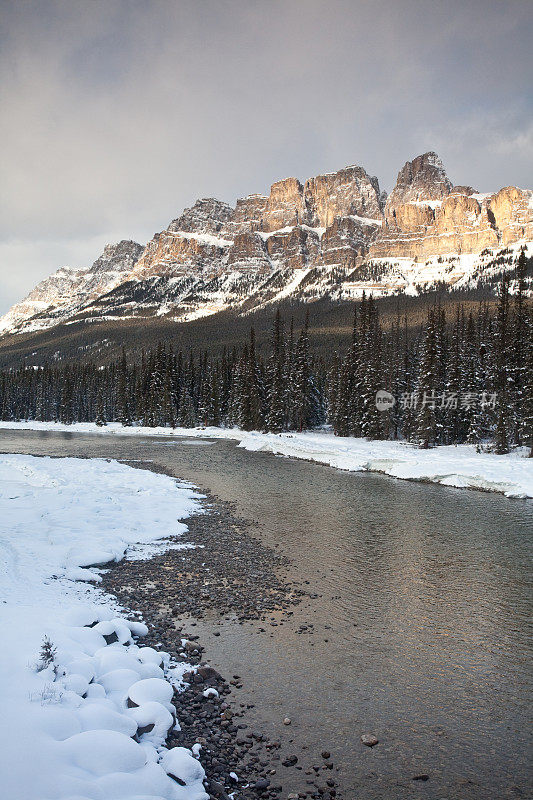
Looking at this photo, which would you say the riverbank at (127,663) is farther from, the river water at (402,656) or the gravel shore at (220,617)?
the river water at (402,656)

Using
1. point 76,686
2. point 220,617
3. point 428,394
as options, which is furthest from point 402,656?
point 428,394

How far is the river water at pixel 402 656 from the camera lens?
591cm

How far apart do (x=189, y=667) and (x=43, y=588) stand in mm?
4136

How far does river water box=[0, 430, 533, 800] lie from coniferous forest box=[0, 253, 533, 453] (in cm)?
2943

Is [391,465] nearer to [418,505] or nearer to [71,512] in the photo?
[418,505]

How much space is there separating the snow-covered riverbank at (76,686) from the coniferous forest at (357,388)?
38127mm

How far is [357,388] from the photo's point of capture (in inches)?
2408

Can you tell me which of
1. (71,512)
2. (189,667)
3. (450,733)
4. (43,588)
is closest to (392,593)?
(450,733)

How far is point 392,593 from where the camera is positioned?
11234 mm

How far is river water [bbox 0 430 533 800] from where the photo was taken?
5914 mm

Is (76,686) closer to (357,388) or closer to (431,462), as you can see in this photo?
(431,462)

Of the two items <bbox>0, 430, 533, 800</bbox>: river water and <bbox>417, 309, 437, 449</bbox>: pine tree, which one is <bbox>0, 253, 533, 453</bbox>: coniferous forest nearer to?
<bbox>417, 309, 437, 449</bbox>: pine tree

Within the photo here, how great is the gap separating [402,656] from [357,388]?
54.0 m

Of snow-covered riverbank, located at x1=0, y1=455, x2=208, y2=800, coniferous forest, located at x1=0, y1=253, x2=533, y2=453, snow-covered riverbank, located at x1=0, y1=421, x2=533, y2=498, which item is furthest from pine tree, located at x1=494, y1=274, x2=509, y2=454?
snow-covered riverbank, located at x1=0, y1=455, x2=208, y2=800
